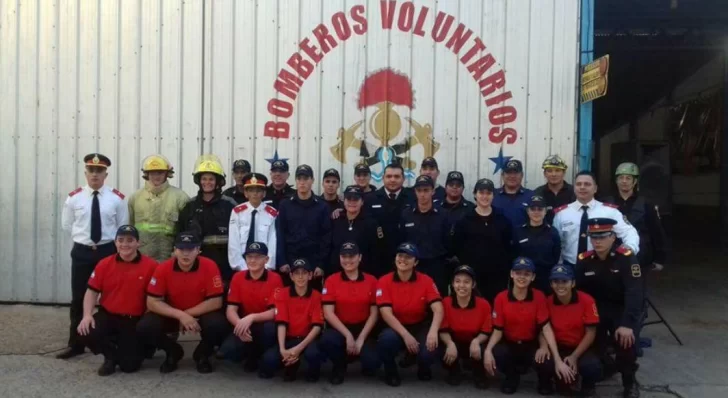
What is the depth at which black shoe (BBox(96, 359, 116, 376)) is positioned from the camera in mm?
4970

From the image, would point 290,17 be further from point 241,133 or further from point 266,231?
point 266,231

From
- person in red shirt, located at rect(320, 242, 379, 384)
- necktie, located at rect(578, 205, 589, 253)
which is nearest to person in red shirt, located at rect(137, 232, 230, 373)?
person in red shirt, located at rect(320, 242, 379, 384)

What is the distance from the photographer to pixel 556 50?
22.0ft

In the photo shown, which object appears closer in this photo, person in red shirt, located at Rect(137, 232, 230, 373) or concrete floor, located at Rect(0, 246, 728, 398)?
concrete floor, located at Rect(0, 246, 728, 398)

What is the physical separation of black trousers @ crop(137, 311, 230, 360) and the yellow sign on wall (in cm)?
400

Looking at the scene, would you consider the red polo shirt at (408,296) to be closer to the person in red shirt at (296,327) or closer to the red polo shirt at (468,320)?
the red polo shirt at (468,320)

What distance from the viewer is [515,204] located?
18.7 ft

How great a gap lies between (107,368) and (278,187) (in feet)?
7.07

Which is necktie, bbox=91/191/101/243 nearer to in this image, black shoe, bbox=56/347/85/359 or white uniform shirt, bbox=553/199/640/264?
black shoe, bbox=56/347/85/359

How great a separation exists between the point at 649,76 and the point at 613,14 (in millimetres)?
4468

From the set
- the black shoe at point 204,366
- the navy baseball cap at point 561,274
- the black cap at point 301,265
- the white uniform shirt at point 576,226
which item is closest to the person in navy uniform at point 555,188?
the white uniform shirt at point 576,226

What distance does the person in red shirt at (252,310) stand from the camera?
16.4ft

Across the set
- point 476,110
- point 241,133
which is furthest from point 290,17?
point 476,110

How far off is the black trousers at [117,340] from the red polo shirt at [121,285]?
0.07 meters
